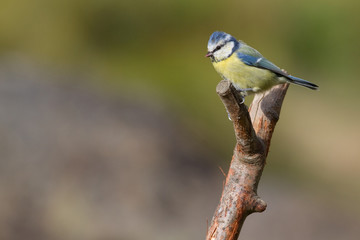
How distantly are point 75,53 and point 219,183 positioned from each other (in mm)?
2469

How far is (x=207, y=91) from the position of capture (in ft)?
23.1

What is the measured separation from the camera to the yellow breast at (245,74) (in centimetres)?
299

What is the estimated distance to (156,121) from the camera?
5859 mm

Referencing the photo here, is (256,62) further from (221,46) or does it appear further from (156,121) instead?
(156,121)

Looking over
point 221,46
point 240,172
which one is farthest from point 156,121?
point 240,172

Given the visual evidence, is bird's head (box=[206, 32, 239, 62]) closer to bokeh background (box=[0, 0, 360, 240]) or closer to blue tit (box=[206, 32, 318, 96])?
blue tit (box=[206, 32, 318, 96])

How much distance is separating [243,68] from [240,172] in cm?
56

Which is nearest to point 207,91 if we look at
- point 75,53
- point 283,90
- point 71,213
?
point 75,53

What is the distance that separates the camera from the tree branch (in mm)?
2494

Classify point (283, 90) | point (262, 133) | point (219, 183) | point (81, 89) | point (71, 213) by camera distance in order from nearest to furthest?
1. point (262, 133)
2. point (283, 90)
3. point (71, 213)
4. point (219, 183)
5. point (81, 89)

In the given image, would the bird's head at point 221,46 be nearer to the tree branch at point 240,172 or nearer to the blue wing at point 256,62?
the blue wing at point 256,62

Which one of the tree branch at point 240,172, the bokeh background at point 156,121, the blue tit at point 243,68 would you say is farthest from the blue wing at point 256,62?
the bokeh background at point 156,121

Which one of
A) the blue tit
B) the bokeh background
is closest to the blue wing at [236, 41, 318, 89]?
the blue tit

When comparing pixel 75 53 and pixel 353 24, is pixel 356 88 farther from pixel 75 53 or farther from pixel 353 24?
pixel 75 53
